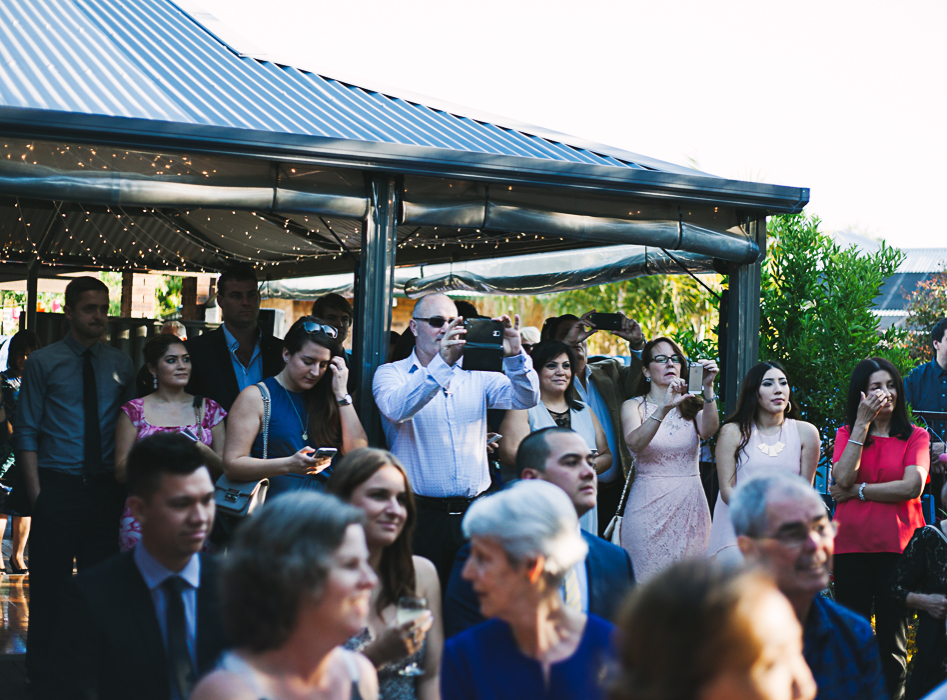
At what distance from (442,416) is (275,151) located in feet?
5.02

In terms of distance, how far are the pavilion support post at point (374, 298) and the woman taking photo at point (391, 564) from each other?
1705mm

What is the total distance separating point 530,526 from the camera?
2322 mm

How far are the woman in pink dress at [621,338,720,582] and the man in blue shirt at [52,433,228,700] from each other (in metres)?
2.91

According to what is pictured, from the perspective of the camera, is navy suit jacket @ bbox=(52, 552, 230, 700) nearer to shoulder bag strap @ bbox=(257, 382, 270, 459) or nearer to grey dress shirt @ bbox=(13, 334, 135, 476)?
shoulder bag strap @ bbox=(257, 382, 270, 459)

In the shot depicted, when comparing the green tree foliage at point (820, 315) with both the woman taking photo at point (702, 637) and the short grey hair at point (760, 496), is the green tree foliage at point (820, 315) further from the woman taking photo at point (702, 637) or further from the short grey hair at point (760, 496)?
the woman taking photo at point (702, 637)

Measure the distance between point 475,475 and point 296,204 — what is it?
1.64 m

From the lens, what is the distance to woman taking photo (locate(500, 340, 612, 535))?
491 centimetres

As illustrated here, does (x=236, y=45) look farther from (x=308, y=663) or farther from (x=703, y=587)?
(x=703, y=587)

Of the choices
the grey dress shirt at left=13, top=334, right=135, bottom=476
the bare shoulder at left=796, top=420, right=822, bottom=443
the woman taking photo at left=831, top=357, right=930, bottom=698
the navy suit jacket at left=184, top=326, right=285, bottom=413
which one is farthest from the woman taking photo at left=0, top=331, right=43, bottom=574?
the woman taking photo at left=831, top=357, right=930, bottom=698

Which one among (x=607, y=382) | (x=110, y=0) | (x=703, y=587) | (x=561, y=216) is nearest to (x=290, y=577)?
(x=703, y=587)

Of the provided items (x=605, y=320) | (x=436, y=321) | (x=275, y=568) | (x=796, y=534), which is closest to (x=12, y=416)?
(x=436, y=321)

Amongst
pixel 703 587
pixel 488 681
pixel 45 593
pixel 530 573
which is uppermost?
pixel 703 587

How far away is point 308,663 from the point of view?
77.2 inches

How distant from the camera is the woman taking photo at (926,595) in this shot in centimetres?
401
